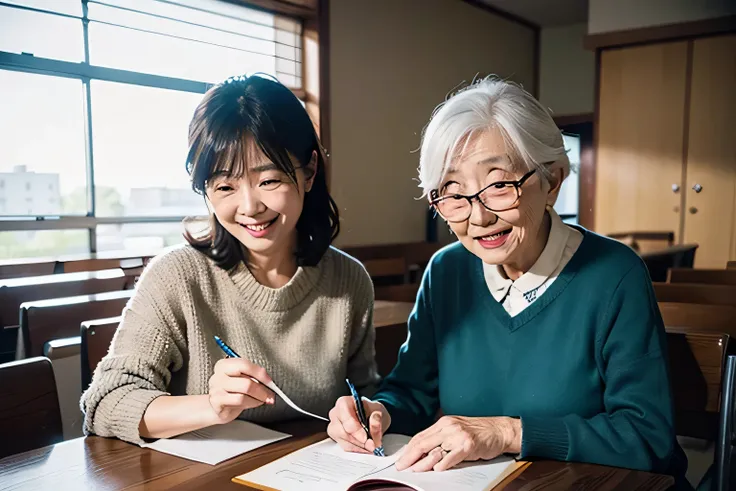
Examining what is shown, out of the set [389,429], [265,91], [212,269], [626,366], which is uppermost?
[265,91]

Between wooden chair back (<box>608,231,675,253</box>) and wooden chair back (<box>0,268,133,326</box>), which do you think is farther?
wooden chair back (<box>608,231,675,253</box>)

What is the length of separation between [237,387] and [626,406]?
24.7 inches

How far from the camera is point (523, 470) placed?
956mm

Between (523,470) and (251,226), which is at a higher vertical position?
(251,226)

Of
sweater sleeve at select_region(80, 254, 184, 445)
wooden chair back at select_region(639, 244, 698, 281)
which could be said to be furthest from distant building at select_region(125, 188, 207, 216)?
sweater sleeve at select_region(80, 254, 184, 445)

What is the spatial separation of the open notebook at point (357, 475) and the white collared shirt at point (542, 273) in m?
0.32

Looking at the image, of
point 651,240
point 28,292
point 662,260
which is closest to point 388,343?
point 28,292

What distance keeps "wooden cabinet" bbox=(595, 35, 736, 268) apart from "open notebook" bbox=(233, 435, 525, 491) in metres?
4.56

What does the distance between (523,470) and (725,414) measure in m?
0.42

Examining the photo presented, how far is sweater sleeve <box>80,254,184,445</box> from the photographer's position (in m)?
1.10

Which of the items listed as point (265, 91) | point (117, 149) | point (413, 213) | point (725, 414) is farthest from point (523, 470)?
point (413, 213)

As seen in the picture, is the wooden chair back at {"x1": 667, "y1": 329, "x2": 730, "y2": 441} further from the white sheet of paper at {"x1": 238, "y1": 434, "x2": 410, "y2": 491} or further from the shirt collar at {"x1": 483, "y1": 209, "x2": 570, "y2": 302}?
the white sheet of paper at {"x1": 238, "y1": 434, "x2": 410, "y2": 491}

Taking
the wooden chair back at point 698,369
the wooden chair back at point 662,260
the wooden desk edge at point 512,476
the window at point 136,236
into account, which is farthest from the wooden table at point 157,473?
the window at point 136,236

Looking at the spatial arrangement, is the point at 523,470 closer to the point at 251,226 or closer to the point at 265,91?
the point at 251,226
